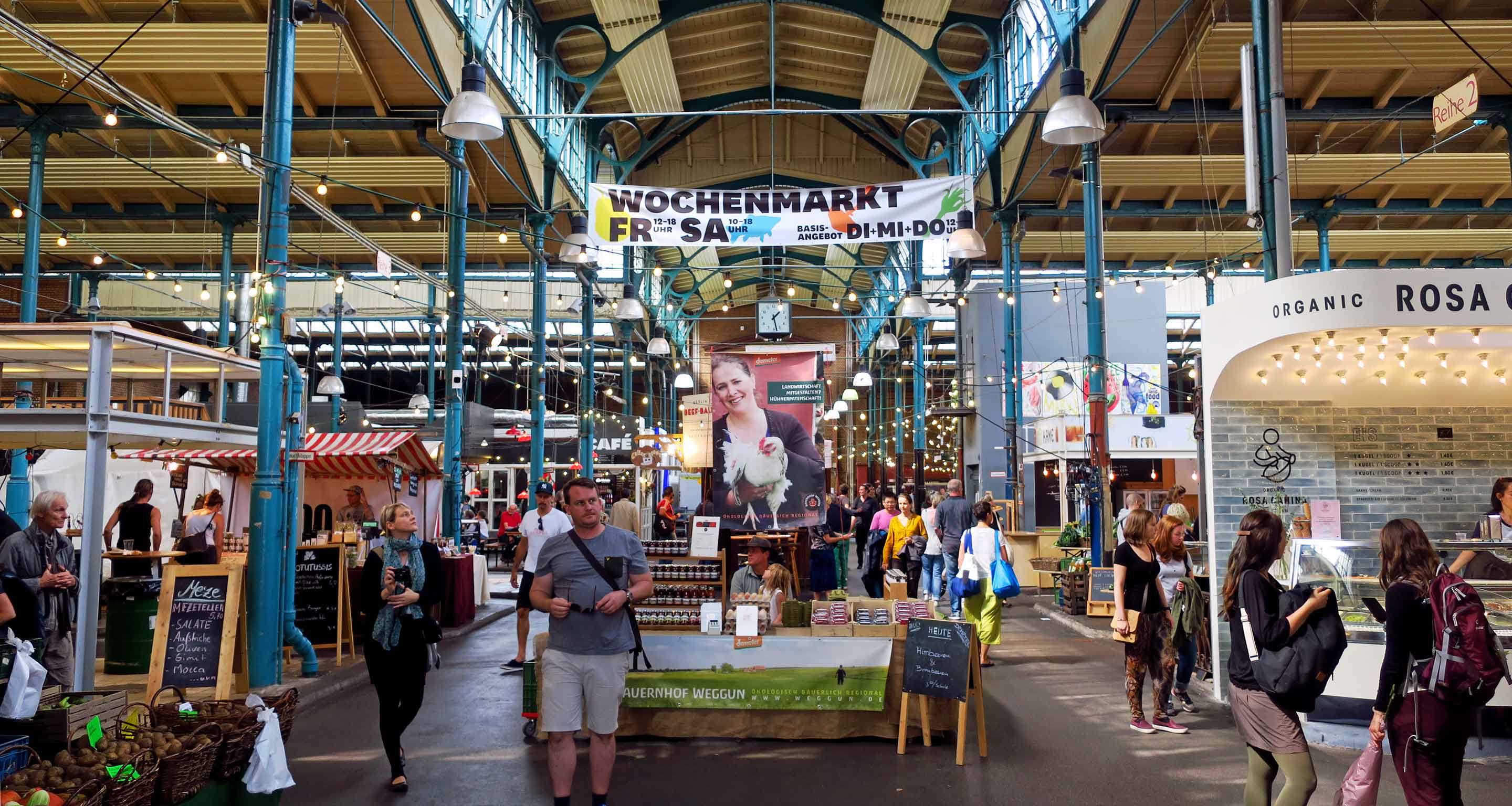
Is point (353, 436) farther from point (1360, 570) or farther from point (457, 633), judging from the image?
point (1360, 570)

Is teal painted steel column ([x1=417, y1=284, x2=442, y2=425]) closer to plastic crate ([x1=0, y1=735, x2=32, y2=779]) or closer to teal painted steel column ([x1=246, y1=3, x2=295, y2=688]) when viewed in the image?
teal painted steel column ([x1=246, y1=3, x2=295, y2=688])

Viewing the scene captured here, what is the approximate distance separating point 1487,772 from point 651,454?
20.4 meters

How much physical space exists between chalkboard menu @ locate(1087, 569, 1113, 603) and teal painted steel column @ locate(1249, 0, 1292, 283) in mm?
5735

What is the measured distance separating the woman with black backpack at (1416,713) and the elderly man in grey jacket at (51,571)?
715 centimetres

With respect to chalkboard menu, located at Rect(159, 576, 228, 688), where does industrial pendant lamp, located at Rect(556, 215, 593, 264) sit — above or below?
above

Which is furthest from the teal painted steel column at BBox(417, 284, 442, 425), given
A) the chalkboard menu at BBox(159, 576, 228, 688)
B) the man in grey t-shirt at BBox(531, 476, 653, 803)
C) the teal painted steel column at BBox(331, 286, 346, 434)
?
the man in grey t-shirt at BBox(531, 476, 653, 803)

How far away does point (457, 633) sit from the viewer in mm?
12695

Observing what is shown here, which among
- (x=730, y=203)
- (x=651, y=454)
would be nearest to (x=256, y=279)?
(x=730, y=203)

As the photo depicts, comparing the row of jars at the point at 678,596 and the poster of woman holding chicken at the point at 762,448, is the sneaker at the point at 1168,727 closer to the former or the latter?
the row of jars at the point at 678,596

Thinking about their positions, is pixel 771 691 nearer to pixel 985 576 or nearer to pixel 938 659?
pixel 938 659

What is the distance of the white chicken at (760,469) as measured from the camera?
1386 cm

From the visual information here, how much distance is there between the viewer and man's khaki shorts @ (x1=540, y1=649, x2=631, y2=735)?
5.08 m

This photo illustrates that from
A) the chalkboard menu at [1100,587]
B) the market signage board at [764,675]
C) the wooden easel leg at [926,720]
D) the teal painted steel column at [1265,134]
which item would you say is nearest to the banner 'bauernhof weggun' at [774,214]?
the chalkboard menu at [1100,587]

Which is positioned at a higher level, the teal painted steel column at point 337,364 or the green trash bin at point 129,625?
the teal painted steel column at point 337,364
